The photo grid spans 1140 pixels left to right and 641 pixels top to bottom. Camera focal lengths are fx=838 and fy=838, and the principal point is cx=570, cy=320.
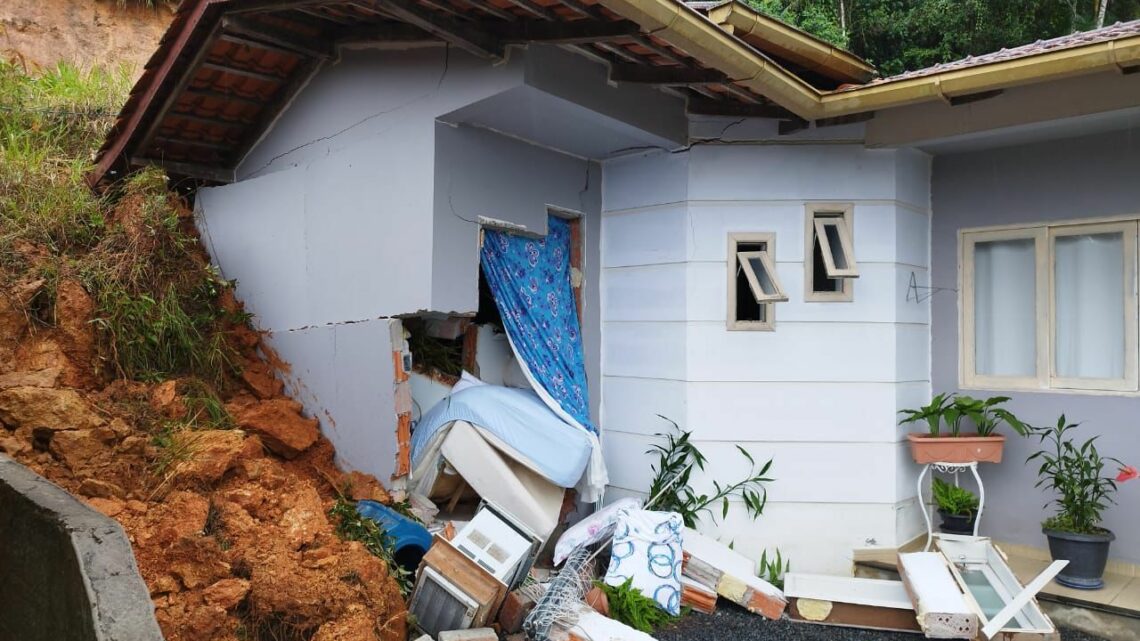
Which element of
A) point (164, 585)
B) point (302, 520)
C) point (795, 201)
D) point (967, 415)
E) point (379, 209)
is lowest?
point (164, 585)

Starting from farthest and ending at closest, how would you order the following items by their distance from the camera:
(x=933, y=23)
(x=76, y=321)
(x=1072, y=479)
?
(x=933, y=23) → (x=1072, y=479) → (x=76, y=321)

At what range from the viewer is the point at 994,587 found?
5547mm

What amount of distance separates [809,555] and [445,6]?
4678 mm

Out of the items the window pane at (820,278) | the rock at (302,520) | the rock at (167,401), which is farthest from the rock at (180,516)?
the window pane at (820,278)

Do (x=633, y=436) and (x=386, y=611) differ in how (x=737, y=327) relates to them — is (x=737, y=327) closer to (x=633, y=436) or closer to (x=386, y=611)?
(x=633, y=436)

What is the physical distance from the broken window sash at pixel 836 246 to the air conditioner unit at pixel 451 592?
3.36 meters

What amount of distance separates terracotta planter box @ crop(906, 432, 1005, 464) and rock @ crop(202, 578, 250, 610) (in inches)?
185

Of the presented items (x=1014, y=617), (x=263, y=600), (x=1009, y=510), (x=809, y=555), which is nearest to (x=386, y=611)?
(x=263, y=600)

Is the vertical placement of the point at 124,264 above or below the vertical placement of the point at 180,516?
above

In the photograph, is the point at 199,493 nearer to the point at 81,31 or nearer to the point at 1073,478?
the point at 1073,478

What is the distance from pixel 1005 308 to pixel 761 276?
196cm

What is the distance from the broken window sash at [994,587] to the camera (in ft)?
16.2

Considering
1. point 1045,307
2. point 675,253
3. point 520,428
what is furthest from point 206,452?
point 1045,307

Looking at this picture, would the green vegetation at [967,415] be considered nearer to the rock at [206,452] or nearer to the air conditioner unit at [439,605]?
the air conditioner unit at [439,605]
